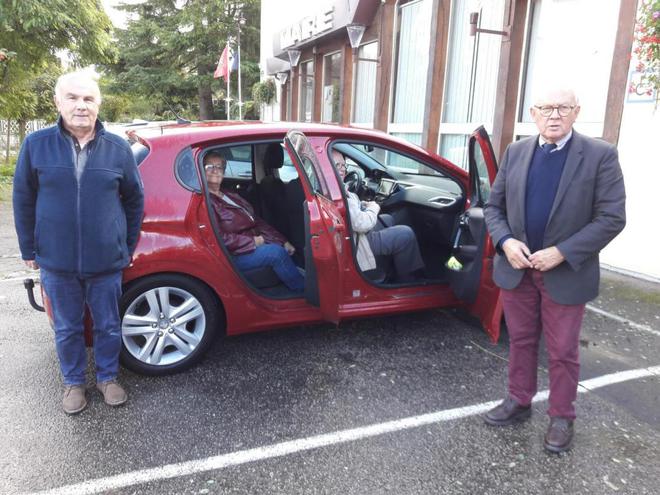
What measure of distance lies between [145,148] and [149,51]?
2865 centimetres

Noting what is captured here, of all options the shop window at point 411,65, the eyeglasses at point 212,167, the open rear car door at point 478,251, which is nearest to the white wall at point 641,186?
the open rear car door at point 478,251

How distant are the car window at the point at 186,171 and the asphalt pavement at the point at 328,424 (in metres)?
1.18

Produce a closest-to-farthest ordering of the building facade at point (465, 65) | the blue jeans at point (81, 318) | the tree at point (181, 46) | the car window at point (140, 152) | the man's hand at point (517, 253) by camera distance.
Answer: the man's hand at point (517, 253), the blue jeans at point (81, 318), the car window at point (140, 152), the building facade at point (465, 65), the tree at point (181, 46)

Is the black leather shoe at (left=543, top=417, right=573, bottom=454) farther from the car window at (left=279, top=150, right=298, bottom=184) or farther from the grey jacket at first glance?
the car window at (left=279, top=150, right=298, bottom=184)

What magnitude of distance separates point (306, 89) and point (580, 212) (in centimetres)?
1421

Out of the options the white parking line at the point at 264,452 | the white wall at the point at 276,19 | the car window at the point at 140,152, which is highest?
the white wall at the point at 276,19

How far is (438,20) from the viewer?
29.0ft

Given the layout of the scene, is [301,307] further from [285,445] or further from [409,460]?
[409,460]

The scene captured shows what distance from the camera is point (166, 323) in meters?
3.18

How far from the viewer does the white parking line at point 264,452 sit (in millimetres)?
2342

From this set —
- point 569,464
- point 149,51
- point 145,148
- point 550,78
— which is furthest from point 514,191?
point 149,51

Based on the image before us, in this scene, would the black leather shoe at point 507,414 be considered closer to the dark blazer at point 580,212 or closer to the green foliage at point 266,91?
the dark blazer at point 580,212

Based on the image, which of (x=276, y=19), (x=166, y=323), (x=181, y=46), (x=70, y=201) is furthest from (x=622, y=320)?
(x=181, y=46)

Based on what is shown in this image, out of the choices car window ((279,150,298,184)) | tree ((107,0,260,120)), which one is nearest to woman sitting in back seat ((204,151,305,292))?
car window ((279,150,298,184))
